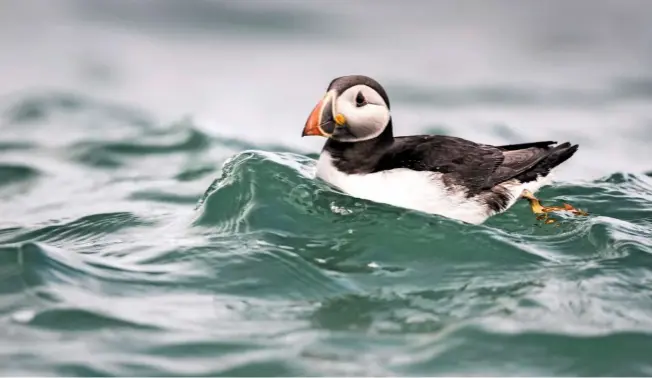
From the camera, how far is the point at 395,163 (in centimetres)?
703

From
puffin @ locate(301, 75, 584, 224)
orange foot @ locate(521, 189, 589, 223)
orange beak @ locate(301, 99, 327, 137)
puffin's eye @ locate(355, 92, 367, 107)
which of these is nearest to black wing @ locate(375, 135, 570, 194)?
puffin @ locate(301, 75, 584, 224)

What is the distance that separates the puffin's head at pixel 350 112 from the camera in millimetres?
7062

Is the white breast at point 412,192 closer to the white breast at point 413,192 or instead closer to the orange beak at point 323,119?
the white breast at point 413,192

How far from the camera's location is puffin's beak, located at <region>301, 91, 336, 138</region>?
7.02 meters

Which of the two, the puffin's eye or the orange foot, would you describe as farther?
the orange foot

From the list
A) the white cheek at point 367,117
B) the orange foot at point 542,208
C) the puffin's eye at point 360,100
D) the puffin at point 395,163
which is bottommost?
the orange foot at point 542,208

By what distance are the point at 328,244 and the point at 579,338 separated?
1.76 meters

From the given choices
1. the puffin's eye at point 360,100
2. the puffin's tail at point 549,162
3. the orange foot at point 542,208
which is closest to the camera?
the puffin's eye at point 360,100

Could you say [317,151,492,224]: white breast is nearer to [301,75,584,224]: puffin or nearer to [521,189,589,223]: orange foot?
[301,75,584,224]: puffin

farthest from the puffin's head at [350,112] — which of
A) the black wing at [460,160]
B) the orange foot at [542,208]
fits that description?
the orange foot at [542,208]

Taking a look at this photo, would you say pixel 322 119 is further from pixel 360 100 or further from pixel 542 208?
pixel 542 208

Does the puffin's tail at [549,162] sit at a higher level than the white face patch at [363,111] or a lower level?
lower

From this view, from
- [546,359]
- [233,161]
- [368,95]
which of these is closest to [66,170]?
[233,161]

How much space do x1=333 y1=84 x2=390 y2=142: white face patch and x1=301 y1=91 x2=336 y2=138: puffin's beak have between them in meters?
0.04
